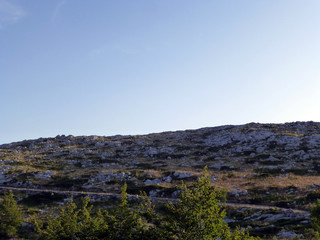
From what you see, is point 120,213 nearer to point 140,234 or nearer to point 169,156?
point 140,234

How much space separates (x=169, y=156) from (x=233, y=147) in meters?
15.6

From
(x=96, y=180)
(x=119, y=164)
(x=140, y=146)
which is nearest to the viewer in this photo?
(x=96, y=180)

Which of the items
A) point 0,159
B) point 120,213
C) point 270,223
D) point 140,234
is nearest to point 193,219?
point 140,234

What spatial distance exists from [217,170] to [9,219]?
32805mm

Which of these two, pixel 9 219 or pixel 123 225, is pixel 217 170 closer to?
pixel 9 219

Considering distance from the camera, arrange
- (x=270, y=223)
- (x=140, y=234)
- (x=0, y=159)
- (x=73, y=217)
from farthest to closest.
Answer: (x=0, y=159), (x=270, y=223), (x=73, y=217), (x=140, y=234)

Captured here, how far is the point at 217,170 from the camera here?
160 feet

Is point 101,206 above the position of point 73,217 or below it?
below

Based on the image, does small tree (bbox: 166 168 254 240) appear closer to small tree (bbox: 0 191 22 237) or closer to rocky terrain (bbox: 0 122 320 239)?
rocky terrain (bbox: 0 122 320 239)

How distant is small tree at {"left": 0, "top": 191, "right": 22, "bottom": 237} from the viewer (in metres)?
26.3

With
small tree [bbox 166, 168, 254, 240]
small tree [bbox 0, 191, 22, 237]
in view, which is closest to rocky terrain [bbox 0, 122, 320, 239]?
small tree [bbox 166, 168, 254, 240]

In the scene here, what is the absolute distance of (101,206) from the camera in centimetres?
3353

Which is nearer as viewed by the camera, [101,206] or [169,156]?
[101,206]

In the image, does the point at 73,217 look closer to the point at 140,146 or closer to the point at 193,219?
the point at 193,219
